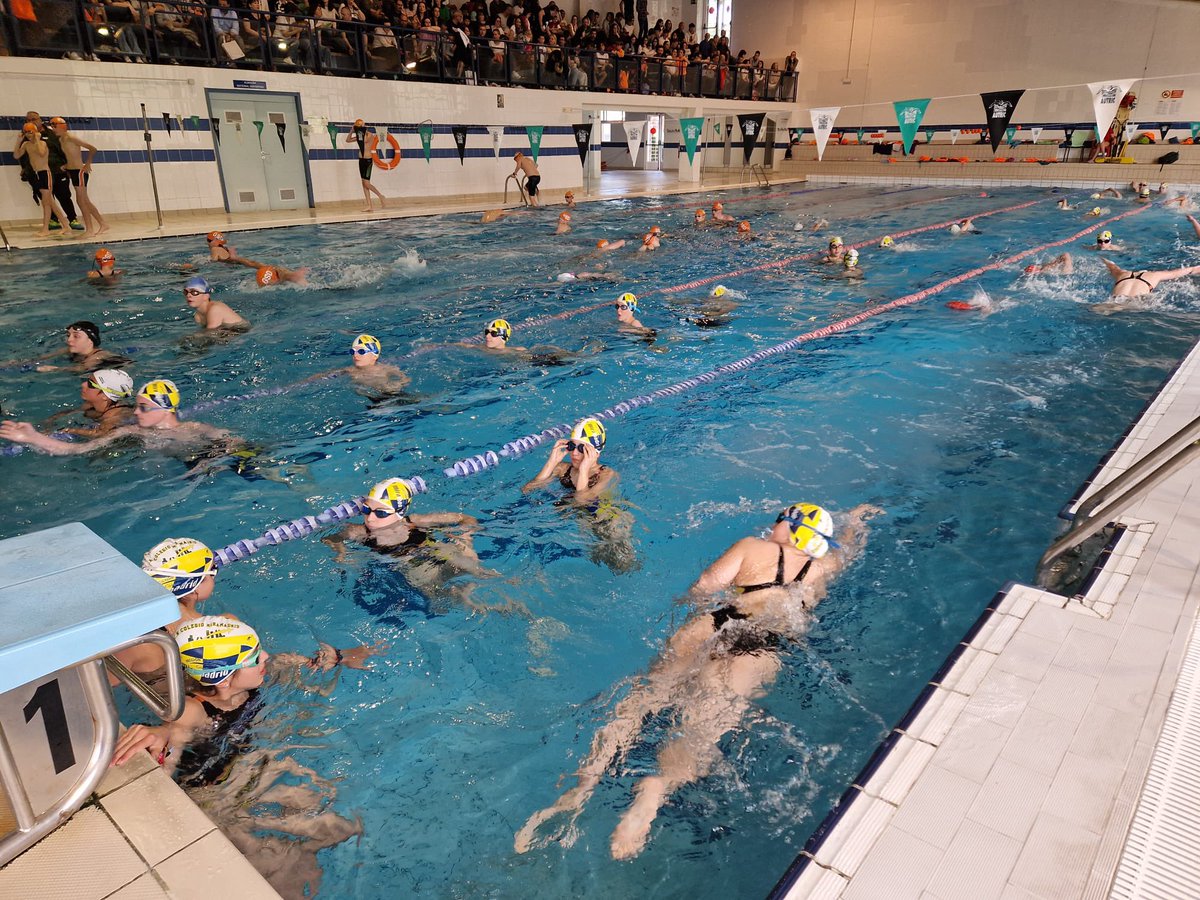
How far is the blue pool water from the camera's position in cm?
266

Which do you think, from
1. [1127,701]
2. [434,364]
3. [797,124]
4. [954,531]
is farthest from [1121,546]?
[797,124]

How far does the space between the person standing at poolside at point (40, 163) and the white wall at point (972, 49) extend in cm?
2558

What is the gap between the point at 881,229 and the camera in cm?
1571

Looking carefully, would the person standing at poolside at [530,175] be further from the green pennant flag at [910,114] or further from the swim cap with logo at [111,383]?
the swim cap with logo at [111,383]

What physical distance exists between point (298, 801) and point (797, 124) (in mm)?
31957

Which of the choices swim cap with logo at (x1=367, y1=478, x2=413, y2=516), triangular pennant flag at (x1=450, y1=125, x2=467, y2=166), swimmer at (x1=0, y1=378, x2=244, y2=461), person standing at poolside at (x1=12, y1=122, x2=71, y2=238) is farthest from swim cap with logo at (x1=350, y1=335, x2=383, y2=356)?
triangular pennant flag at (x1=450, y1=125, x2=467, y2=166)

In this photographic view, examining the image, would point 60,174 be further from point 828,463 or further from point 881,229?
point 881,229

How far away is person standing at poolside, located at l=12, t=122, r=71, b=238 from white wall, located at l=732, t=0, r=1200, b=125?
25.6 meters

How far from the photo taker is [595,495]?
461cm

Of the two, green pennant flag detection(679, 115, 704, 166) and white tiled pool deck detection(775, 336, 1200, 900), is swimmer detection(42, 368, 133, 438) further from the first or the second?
green pennant flag detection(679, 115, 704, 166)

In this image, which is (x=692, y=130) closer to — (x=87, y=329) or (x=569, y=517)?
(x=87, y=329)

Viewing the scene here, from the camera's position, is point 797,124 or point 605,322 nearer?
point 605,322

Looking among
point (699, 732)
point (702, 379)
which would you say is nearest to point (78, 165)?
point (702, 379)

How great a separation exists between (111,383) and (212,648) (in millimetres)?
4015
